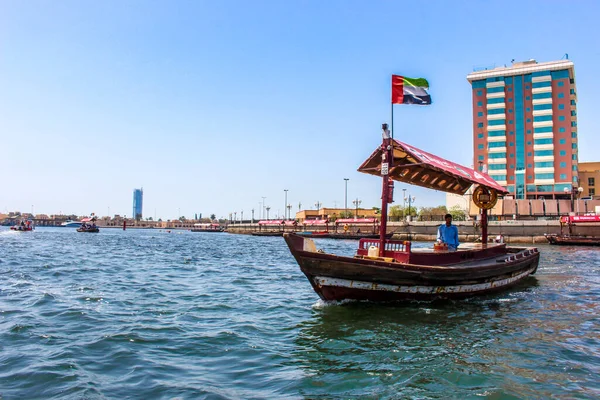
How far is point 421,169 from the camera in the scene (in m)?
14.1

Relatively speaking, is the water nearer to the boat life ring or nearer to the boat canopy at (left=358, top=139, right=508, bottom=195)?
the boat canopy at (left=358, top=139, right=508, bottom=195)

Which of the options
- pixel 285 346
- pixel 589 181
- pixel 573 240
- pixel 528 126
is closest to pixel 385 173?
pixel 285 346

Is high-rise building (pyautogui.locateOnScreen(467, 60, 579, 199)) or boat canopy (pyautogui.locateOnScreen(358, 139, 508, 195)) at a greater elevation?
high-rise building (pyautogui.locateOnScreen(467, 60, 579, 199))

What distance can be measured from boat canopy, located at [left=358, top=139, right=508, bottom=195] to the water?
12.0 ft

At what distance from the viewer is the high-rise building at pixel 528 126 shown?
7956 centimetres

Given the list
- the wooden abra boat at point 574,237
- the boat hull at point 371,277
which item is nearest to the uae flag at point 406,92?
the boat hull at point 371,277

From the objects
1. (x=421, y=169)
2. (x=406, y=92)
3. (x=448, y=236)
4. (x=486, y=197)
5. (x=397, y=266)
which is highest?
(x=406, y=92)

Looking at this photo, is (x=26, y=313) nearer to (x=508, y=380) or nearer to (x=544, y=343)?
(x=508, y=380)

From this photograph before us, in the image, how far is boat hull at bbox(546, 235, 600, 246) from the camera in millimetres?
46434

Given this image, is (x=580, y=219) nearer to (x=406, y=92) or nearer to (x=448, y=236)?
(x=448, y=236)

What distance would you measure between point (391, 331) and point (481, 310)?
3.66 m

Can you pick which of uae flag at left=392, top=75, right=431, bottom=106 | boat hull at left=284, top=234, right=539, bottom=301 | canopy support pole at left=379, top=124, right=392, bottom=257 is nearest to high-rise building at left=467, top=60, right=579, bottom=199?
uae flag at left=392, top=75, right=431, bottom=106

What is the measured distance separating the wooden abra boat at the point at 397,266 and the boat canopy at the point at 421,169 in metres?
0.03

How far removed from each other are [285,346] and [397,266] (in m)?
3.83
